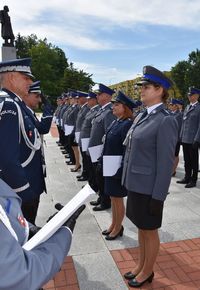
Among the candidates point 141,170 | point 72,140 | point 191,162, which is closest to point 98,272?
point 141,170

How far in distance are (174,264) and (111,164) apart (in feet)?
4.68

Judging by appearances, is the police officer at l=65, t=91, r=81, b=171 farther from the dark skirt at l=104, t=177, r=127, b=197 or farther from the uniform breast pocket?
the uniform breast pocket

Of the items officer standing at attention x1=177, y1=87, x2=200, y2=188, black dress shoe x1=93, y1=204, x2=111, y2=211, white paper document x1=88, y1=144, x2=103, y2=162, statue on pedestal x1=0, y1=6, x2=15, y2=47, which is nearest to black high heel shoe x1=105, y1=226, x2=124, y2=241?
black dress shoe x1=93, y1=204, x2=111, y2=211

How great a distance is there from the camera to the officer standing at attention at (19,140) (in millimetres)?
2627

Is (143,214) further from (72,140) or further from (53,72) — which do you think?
(53,72)

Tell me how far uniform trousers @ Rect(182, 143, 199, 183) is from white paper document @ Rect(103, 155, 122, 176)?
320 cm

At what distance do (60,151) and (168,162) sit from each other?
31.1 ft

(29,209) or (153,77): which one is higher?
(153,77)

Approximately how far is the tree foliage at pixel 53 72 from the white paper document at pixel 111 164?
52718 mm

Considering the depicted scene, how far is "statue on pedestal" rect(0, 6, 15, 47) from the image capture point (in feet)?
29.3

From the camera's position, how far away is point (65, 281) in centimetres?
336

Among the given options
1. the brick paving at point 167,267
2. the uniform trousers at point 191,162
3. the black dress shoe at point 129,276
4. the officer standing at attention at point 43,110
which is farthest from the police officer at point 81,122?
the black dress shoe at point 129,276

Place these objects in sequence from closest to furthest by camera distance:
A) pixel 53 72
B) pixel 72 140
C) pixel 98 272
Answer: pixel 98 272 → pixel 72 140 → pixel 53 72

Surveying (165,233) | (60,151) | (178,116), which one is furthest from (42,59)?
(165,233)
